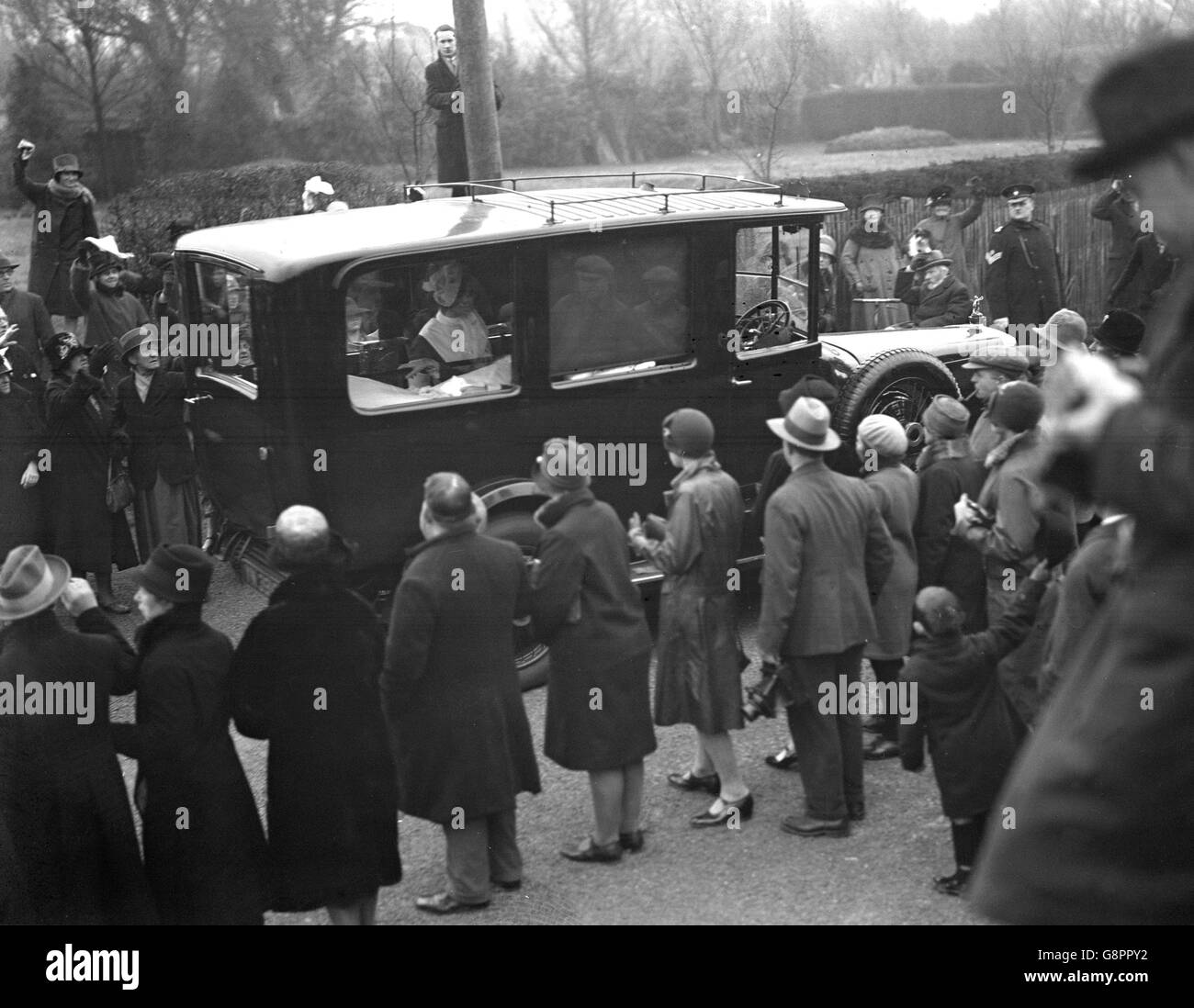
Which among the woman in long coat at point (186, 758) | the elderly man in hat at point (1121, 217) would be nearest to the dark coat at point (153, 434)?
the woman in long coat at point (186, 758)

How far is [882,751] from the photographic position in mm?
6176

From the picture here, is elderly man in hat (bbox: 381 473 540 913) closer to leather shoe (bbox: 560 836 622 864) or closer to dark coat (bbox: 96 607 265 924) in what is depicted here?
leather shoe (bbox: 560 836 622 864)

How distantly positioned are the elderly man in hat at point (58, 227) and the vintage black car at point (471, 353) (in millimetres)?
4465

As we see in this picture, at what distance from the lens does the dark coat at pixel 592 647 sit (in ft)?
17.0

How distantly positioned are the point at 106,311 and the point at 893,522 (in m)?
6.17

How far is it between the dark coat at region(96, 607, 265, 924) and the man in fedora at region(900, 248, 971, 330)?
6.75 metres

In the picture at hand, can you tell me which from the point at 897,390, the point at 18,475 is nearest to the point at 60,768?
the point at 18,475

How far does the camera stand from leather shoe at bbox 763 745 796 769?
6.07 m

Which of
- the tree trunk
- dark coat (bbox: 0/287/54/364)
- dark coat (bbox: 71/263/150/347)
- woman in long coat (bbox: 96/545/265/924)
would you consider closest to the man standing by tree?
the tree trunk

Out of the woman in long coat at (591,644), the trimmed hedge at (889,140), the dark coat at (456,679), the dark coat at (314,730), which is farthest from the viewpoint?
the trimmed hedge at (889,140)

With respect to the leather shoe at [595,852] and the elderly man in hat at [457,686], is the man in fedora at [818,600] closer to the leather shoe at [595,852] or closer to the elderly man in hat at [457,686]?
the leather shoe at [595,852]

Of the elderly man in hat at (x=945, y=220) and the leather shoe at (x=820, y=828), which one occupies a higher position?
the elderly man in hat at (x=945, y=220)

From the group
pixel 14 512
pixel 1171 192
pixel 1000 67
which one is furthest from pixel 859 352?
pixel 1171 192

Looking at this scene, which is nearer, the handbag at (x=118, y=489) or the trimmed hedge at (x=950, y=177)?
the handbag at (x=118, y=489)
